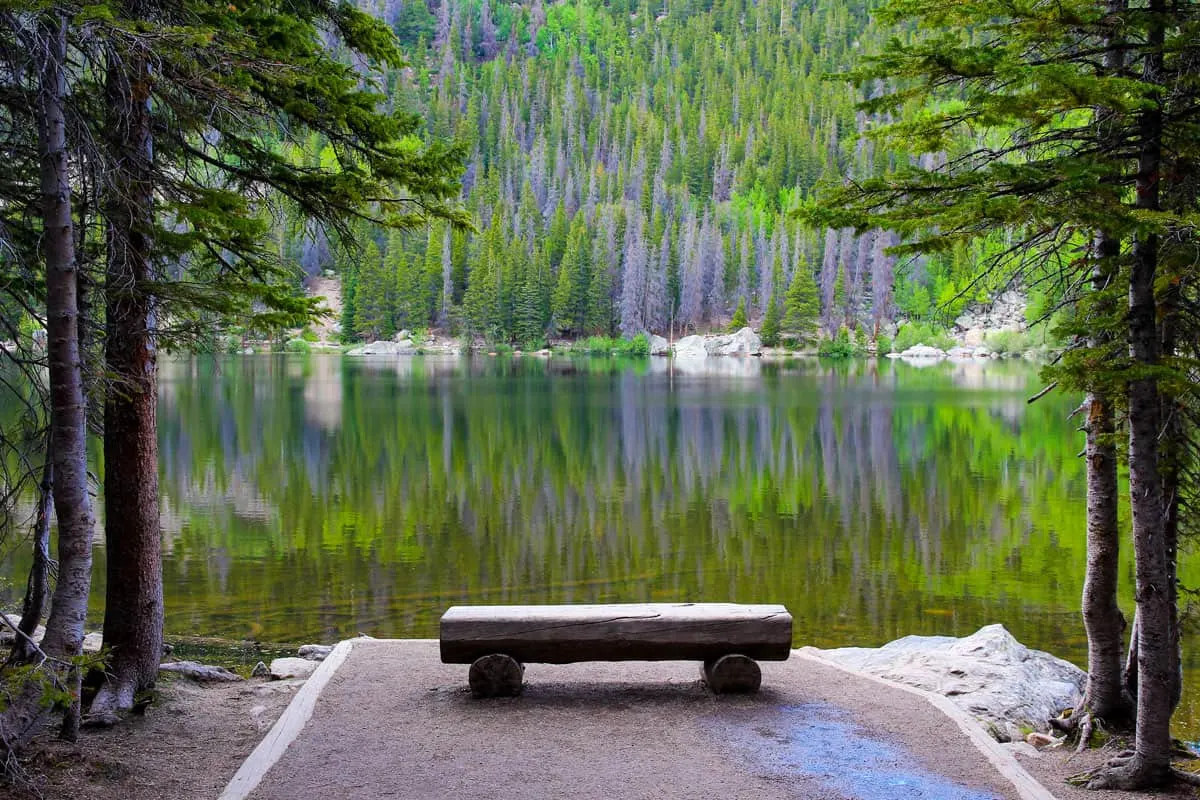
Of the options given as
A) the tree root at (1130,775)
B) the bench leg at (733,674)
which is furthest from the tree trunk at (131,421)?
the tree root at (1130,775)

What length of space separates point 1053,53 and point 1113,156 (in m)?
1.13

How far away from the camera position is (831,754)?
621cm

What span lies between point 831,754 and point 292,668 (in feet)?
16.8

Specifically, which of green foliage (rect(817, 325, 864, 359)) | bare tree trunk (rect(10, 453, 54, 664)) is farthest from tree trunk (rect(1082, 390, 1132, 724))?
green foliage (rect(817, 325, 864, 359))

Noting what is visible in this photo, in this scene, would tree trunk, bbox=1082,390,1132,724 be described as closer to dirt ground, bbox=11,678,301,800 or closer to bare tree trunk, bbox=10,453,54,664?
dirt ground, bbox=11,678,301,800

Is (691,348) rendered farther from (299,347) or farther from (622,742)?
(622,742)

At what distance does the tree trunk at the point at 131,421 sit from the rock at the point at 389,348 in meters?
96.8

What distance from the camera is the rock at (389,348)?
103 metres

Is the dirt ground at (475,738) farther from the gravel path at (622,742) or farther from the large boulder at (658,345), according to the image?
the large boulder at (658,345)

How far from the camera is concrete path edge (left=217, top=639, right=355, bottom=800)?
5.61 m

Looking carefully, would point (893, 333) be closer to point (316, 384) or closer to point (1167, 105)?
point (316, 384)

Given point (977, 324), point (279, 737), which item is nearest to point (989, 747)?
point (279, 737)

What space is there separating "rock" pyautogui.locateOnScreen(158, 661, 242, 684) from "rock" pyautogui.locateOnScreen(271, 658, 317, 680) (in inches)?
14.2

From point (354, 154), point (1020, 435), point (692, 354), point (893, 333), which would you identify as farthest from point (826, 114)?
point (354, 154)
